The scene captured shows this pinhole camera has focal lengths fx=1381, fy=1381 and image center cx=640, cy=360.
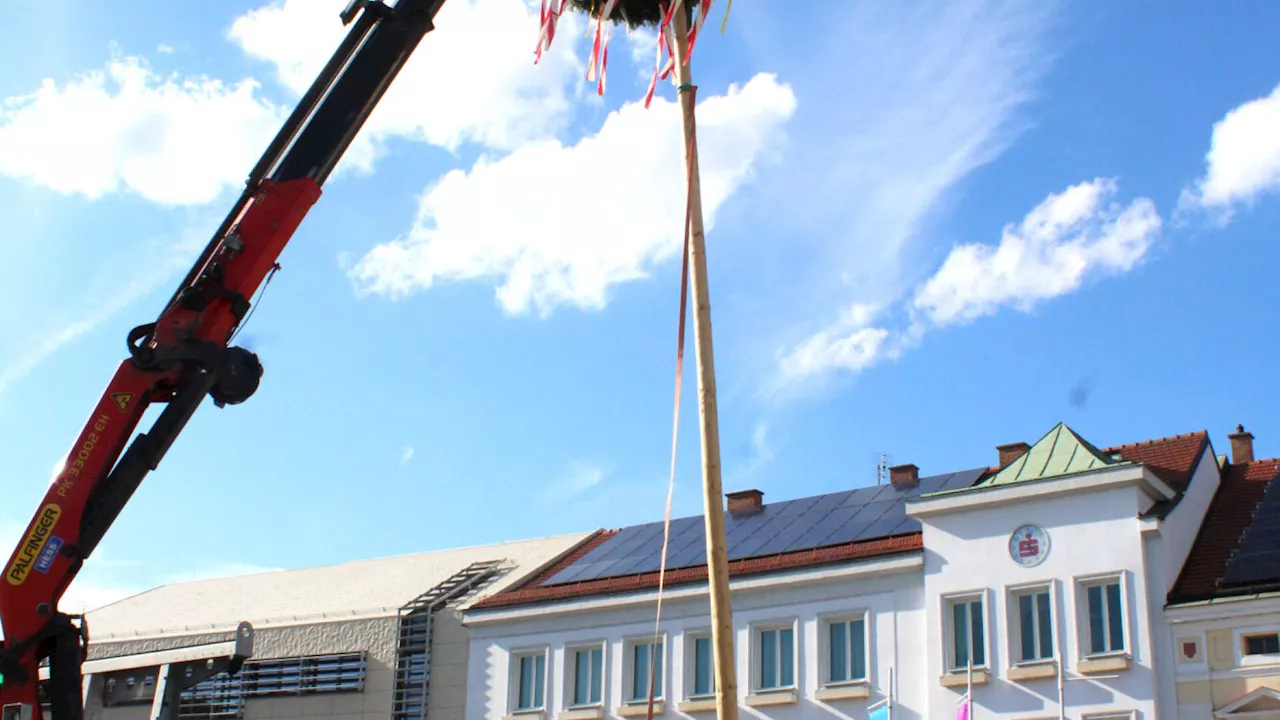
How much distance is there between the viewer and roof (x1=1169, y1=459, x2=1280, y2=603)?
88.7ft

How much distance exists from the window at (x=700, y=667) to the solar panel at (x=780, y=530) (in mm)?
2074

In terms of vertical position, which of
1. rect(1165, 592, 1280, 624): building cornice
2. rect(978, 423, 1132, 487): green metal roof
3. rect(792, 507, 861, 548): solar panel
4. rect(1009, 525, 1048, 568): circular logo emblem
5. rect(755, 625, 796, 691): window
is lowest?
rect(755, 625, 796, 691): window

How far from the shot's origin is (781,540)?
34.8 metres

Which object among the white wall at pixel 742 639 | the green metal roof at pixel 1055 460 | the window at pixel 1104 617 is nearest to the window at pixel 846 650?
the white wall at pixel 742 639

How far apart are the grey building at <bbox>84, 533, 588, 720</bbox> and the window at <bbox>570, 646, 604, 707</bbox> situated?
344 cm

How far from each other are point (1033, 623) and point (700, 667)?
829cm

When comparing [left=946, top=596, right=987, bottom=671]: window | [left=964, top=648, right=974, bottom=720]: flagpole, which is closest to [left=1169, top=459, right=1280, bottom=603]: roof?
[left=946, top=596, right=987, bottom=671]: window

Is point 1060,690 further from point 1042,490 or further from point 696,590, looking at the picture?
point 696,590

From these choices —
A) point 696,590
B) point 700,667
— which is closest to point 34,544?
point 696,590

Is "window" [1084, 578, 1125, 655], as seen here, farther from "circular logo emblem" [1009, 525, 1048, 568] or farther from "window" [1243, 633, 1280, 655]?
"window" [1243, 633, 1280, 655]

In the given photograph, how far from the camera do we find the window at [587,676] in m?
34.8

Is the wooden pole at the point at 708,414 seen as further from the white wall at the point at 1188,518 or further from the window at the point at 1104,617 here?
the white wall at the point at 1188,518

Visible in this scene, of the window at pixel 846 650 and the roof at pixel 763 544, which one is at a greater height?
the roof at pixel 763 544

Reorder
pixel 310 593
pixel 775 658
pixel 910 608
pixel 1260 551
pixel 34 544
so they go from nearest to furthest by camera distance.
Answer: pixel 34 544
pixel 1260 551
pixel 910 608
pixel 775 658
pixel 310 593
